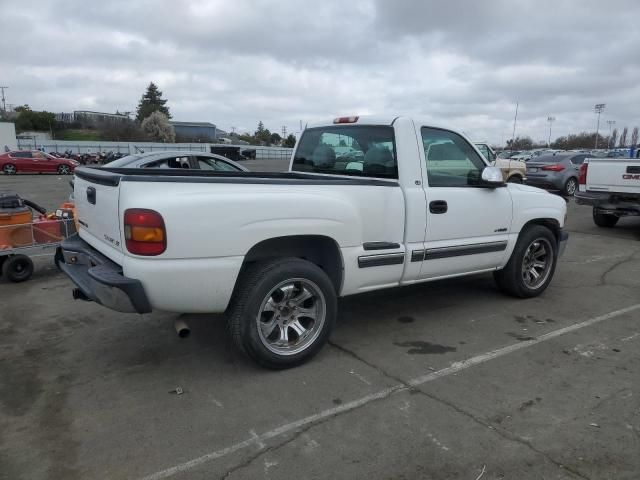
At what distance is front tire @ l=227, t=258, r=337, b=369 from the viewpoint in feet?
11.4

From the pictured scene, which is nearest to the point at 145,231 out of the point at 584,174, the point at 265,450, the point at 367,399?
the point at 265,450

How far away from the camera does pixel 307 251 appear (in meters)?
3.96

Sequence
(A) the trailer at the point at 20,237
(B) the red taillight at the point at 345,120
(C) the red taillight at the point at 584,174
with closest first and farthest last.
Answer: (B) the red taillight at the point at 345,120 → (A) the trailer at the point at 20,237 → (C) the red taillight at the point at 584,174

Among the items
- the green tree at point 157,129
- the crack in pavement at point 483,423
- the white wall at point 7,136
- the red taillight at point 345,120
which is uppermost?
the green tree at point 157,129

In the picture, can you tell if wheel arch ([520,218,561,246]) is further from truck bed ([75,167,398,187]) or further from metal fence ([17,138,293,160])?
metal fence ([17,138,293,160])

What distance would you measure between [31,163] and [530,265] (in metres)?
31.6

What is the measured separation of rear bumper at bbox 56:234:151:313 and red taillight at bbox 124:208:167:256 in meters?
0.22

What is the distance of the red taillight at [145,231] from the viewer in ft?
9.96

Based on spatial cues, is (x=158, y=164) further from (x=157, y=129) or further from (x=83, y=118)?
(x=83, y=118)

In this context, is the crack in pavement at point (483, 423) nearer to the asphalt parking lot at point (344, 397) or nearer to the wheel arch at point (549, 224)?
the asphalt parking lot at point (344, 397)

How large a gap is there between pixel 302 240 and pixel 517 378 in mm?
1891

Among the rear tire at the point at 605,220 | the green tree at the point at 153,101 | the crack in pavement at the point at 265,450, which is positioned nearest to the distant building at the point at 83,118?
the green tree at the point at 153,101

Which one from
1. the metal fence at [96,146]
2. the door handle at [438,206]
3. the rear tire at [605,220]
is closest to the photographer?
the door handle at [438,206]

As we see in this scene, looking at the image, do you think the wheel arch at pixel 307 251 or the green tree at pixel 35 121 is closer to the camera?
the wheel arch at pixel 307 251
